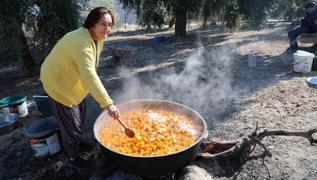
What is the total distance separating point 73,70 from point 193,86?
3448mm

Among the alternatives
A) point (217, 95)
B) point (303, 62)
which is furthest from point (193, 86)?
point (303, 62)

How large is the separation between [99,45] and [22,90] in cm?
469

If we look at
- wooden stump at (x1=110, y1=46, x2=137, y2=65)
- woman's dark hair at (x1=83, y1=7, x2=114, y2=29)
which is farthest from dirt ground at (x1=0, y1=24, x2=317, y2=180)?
woman's dark hair at (x1=83, y1=7, x2=114, y2=29)

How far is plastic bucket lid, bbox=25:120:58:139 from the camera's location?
4.13 m

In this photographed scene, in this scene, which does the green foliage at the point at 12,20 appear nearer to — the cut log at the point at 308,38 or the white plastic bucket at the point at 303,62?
the white plastic bucket at the point at 303,62

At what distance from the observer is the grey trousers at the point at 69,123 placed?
3.76m

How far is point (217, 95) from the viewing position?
19.8 ft

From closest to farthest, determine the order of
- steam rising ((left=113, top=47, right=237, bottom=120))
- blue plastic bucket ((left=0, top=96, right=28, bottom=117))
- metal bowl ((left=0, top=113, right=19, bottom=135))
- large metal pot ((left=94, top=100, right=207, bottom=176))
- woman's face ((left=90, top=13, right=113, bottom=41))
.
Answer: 1. large metal pot ((left=94, top=100, right=207, bottom=176))
2. woman's face ((left=90, top=13, right=113, bottom=41))
3. metal bowl ((left=0, top=113, right=19, bottom=135))
4. blue plastic bucket ((left=0, top=96, right=28, bottom=117))
5. steam rising ((left=113, top=47, right=237, bottom=120))

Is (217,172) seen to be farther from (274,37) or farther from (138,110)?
(274,37)

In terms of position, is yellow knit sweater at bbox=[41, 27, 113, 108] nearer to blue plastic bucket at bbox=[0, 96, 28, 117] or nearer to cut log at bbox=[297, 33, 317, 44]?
blue plastic bucket at bbox=[0, 96, 28, 117]

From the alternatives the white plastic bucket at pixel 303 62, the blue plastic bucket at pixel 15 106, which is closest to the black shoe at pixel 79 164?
the blue plastic bucket at pixel 15 106

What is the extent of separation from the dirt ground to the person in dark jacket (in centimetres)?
43

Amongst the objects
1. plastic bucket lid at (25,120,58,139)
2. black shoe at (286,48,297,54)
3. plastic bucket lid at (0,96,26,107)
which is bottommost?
plastic bucket lid at (0,96,26,107)

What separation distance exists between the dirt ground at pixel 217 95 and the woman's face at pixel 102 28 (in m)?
1.55
